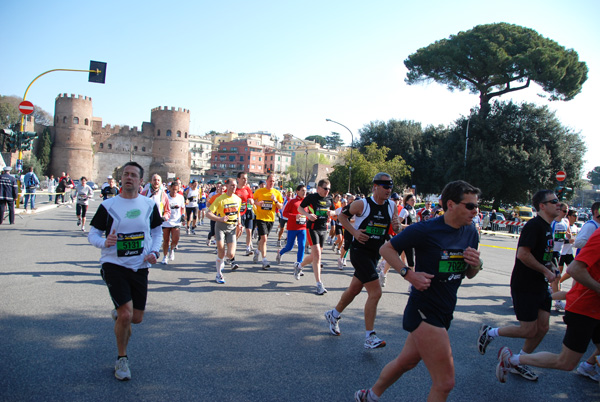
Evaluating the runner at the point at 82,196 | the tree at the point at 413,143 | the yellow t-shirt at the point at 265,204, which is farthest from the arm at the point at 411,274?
the tree at the point at 413,143

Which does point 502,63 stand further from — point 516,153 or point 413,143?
point 413,143

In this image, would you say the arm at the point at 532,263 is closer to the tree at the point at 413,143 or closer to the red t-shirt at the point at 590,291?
the red t-shirt at the point at 590,291

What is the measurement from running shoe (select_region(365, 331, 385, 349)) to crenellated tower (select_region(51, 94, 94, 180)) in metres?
77.8

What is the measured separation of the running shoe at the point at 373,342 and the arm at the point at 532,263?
1.62 metres

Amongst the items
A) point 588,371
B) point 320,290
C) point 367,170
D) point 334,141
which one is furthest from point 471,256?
point 334,141

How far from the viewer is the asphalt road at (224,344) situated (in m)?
3.65

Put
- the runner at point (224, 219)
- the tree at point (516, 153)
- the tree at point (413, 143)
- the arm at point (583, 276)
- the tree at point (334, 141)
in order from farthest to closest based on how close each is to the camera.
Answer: the tree at point (334, 141) → the tree at point (413, 143) → the tree at point (516, 153) → the runner at point (224, 219) → the arm at point (583, 276)

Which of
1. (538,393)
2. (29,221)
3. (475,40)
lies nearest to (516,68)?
(475,40)

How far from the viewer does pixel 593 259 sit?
3461 millimetres

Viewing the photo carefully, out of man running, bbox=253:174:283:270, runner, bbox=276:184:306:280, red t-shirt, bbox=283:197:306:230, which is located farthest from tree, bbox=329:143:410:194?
runner, bbox=276:184:306:280

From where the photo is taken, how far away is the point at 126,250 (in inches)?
152

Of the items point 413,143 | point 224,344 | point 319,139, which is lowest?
point 224,344

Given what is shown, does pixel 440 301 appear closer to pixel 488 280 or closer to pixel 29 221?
pixel 488 280

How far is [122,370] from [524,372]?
3.65 meters
